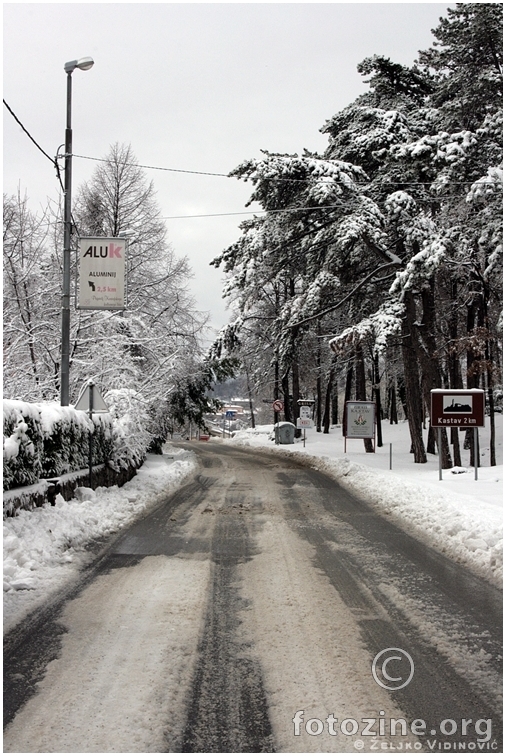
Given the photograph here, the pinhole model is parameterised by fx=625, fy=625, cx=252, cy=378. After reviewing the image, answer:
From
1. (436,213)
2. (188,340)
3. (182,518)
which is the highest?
(436,213)

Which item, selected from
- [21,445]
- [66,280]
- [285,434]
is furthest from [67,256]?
[285,434]

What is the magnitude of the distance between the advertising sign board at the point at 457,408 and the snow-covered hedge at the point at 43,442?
7951 mm

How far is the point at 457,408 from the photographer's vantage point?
14859 mm

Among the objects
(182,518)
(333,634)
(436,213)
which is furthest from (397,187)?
(333,634)

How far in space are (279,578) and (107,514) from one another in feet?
16.8

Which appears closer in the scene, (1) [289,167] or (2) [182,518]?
(2) [182,518]

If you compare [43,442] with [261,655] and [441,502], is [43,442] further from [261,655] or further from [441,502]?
[441,502]

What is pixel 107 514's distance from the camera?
452 inches

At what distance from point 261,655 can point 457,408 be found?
1110cm

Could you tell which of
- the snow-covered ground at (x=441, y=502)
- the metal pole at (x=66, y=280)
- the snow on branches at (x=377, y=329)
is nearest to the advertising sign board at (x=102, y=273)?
the metal pole at (x=66, y=280)

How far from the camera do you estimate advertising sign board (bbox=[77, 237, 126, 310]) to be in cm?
1273

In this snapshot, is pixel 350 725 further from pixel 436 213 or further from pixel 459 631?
pixel 436 213

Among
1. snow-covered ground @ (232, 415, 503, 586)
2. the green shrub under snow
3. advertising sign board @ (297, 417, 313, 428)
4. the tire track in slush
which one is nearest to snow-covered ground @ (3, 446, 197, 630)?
the green shrub under snow

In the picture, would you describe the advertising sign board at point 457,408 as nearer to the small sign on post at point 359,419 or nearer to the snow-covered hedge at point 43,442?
the snow-covered hedge at point 43,442
